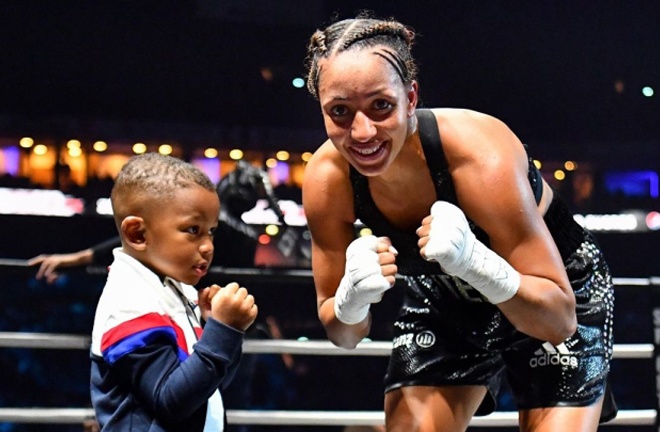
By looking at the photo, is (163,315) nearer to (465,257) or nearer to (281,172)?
(465,257)

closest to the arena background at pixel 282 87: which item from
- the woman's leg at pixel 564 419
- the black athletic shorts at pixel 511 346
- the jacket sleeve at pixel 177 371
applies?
the black athletic shorts at pixel 511 346

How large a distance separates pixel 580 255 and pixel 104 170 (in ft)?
23.5

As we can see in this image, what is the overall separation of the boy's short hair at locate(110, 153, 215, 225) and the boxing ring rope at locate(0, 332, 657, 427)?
40.0 inches

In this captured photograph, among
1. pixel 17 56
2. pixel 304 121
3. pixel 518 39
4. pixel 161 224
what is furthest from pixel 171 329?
pixel 518 39

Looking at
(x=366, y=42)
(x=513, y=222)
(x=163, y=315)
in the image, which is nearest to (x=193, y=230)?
(x=163, y=315)

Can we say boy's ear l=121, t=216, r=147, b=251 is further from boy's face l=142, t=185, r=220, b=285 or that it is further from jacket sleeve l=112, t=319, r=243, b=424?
jacket sleeve l=112, t=319, r=243, b=424

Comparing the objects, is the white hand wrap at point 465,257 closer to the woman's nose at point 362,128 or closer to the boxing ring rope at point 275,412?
the woman's nose at point 362,128

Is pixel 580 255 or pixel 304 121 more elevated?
pixel 580 255

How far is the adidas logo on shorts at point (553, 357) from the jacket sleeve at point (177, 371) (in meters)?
0.65

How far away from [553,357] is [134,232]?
809 millimetres

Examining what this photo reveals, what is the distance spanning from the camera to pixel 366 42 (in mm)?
1390

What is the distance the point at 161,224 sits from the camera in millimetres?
1299

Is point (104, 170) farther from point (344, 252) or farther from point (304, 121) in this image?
point (344, 252)

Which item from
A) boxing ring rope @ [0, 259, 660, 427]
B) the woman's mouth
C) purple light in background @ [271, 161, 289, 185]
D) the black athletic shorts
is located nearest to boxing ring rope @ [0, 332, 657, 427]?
boxing ring rope @ [0, 259, 660, 427]
